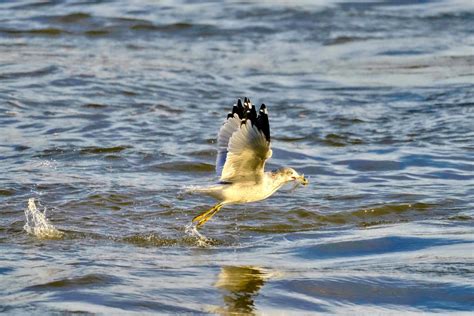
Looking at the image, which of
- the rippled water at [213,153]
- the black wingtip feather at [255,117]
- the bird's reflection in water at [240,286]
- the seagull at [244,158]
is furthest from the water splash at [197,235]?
A: the black wingtip feather at [255,117]

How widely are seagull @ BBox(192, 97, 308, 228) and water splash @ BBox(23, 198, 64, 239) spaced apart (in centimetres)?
125

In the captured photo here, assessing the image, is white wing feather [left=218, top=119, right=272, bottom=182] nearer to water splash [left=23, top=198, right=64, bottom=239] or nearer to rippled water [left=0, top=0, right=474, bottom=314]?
rippled water [left=0, top=0, right=474, bottom=314]

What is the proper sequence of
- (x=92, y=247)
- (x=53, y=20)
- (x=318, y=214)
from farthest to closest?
1. (x=53, y=20)
2. (x=318, y=214)
3. (x=92, y=247)

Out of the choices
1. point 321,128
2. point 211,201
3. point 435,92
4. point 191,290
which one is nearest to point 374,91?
point 435,92

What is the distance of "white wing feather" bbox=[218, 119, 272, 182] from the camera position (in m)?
7.30

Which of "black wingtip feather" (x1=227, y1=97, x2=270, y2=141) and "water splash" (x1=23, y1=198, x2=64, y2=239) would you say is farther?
"water splash" (x1=23, y1=198, x2=64, y2=239)

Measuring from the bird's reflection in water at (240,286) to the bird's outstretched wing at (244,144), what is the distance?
2.20 ft

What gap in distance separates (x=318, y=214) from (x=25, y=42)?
8.64 m

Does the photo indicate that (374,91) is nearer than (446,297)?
No

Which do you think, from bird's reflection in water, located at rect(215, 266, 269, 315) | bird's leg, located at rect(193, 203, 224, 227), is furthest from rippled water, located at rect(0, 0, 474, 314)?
bird's leg, located at rect(193, 203, 224, 227)

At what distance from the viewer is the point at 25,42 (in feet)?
54.9

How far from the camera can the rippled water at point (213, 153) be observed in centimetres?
698

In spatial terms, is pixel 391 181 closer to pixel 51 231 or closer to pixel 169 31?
pixel 51 231

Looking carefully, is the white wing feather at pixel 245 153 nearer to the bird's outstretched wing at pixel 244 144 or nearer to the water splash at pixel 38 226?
the bird's outstretched wing at pixel 244 144
